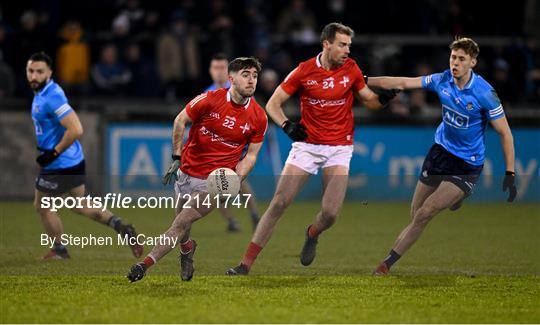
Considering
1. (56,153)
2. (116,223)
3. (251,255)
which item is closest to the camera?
(251,255)

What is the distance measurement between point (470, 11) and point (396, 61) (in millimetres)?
2183

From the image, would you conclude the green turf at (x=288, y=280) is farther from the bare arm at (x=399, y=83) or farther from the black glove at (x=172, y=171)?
the bare arm at (x=399, y=83)

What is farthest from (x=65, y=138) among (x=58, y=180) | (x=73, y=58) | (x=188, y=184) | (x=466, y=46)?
(x=73, y=58)

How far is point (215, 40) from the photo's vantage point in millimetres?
20641

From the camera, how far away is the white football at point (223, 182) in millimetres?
10023

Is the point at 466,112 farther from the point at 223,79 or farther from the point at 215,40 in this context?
the point at 215,40

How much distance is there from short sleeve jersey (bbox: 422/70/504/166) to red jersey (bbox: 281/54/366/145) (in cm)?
82

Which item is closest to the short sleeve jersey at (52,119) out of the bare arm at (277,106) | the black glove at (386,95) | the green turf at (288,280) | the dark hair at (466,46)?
the green turf at (288,280)

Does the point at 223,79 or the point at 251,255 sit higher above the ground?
the point at 223,79

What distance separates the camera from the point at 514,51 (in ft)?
70.4

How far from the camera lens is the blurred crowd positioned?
19953 mm

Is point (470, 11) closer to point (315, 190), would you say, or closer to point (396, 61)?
point (396, 61)

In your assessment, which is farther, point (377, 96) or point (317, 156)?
point (317, 156)

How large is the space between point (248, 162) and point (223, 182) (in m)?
0.46
